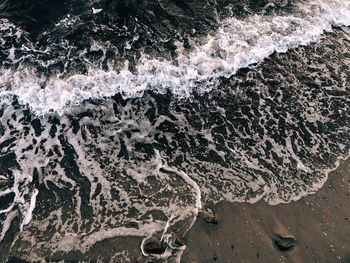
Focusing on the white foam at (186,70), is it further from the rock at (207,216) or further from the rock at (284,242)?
the rock at (284,242)

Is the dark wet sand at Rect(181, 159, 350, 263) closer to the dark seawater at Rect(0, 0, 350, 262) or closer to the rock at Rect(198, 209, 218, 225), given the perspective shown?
the rock at Rect(198, 209, 218, 225)

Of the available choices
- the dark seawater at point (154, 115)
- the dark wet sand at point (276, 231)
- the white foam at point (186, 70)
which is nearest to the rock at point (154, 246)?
the dark seawater at point (154, 115)

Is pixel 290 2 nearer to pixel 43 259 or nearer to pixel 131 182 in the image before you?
pixel 131 182

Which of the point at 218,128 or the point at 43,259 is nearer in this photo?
the point at 43,259

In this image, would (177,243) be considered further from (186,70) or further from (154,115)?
(186,70)

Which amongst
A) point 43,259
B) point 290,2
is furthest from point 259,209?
point 290,2

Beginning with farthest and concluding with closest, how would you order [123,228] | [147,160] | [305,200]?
[147,160] < [305,200] < [123,228]

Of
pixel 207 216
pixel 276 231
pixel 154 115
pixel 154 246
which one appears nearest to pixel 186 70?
pixel 154 115
